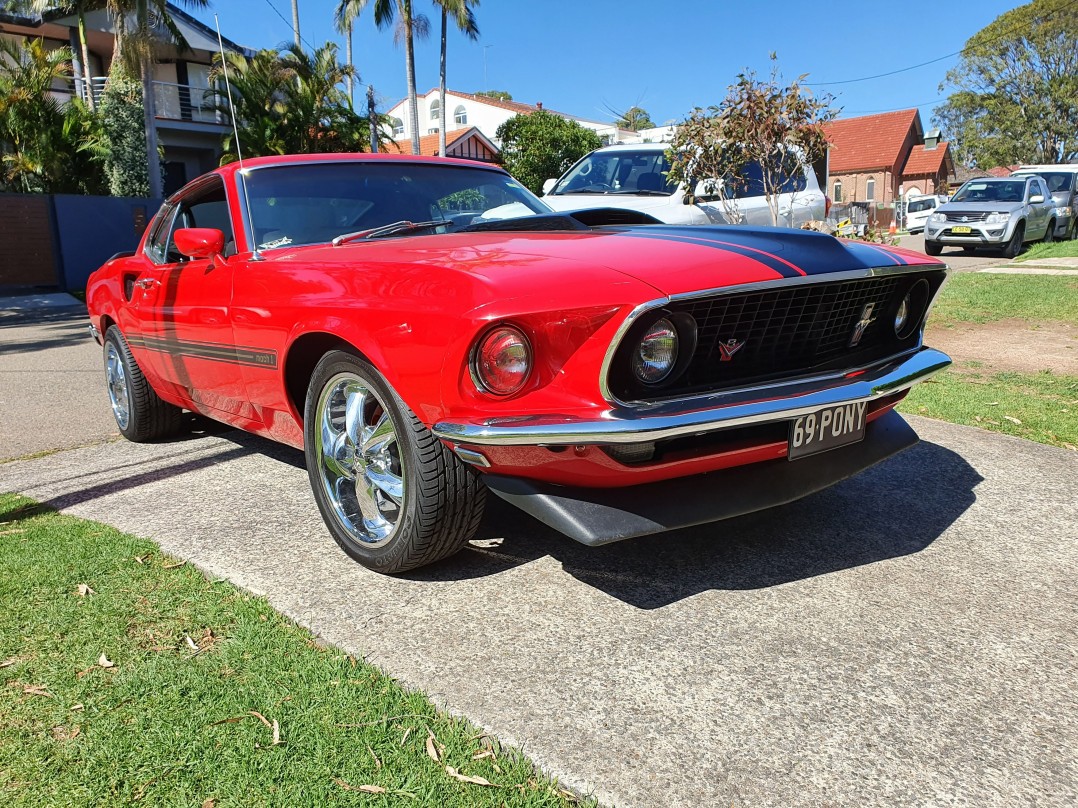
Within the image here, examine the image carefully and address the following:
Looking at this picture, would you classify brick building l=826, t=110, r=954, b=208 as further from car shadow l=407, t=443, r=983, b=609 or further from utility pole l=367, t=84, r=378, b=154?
car shadow l=407, t=443, r=983, b=609

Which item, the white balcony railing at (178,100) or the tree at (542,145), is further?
the tree at (542,145)

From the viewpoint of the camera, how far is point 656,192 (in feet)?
29.5

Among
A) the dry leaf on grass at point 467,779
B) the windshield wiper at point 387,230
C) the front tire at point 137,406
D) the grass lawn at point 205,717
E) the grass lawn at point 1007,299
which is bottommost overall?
the dry leaf on grass at point 467,779

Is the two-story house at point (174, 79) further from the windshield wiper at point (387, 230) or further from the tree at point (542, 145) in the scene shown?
the windshield wiper at point (387, 230)

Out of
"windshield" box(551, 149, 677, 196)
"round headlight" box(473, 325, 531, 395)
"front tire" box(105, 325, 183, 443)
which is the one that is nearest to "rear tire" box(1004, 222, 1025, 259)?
"windshield" box(551, 149, 677, 196)

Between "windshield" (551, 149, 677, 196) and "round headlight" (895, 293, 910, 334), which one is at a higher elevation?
"windshield" (551, 149, 677, 196)

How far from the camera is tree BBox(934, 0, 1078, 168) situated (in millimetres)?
45406

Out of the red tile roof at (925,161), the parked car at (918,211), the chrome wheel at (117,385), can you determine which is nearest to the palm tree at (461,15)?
the parked car at (918,211)

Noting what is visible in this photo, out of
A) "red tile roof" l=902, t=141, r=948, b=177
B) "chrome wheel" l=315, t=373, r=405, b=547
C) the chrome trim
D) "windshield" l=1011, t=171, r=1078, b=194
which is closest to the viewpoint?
the chrome trim

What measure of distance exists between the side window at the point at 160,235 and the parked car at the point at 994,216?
15385 millimetres

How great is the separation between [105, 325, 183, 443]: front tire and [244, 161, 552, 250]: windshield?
1627 millimetres

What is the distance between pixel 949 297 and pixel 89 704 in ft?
33.0

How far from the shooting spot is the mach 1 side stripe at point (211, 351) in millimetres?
3258

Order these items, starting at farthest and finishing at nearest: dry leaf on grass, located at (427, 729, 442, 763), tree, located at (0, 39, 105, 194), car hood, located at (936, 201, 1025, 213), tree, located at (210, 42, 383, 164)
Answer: tree, located at (210, 42, 383, 164) → tree, located at (0, 39, 105, 194) → car hood, located at (936, 201, 1025, 213) → dry leaf on grass, located at (427, 729, 442, 763)
